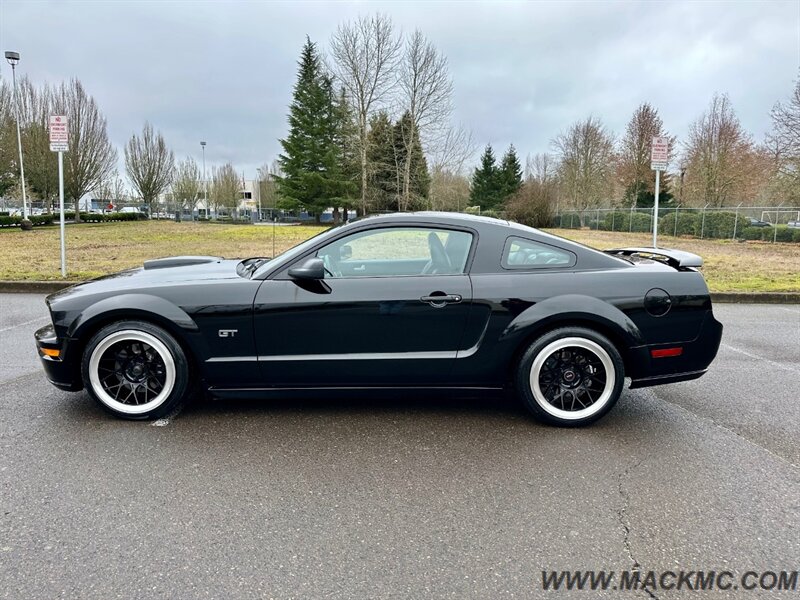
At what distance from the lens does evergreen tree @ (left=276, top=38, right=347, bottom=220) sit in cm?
3881

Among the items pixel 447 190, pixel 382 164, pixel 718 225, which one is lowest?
pixel 718 225

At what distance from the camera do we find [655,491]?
273 centimetres

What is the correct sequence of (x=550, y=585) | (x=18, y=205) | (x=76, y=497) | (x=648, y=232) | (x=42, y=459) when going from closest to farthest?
(x=550, y=585) → (x=76, y=497) → (x=42, y=459) → (x=648, y=232) → (x=18, y=205)

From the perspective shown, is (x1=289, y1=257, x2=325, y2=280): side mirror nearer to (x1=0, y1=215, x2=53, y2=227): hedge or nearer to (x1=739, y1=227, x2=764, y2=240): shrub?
(x1=739, y1=227, x2=764, y2=240): shrub

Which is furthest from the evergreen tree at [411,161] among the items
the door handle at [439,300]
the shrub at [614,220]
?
the door handle at [439,300]

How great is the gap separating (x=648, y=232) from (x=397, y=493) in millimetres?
29407

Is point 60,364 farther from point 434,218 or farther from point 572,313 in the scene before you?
point 572,313

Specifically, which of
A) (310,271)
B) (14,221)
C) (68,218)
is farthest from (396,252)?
(68,218)

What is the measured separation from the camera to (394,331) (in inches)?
134

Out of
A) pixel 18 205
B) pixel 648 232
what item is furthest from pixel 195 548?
pixel 18 205

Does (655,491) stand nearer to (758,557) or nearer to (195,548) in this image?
(758,557)

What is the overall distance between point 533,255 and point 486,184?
52.8 meters

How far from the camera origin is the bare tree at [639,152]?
37969 millimetres

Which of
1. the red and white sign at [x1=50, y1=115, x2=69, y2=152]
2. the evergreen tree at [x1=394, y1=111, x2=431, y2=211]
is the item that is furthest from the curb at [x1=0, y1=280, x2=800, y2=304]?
the evergreen tree at [x1=394, y1=111, x2=431, y2=211]
